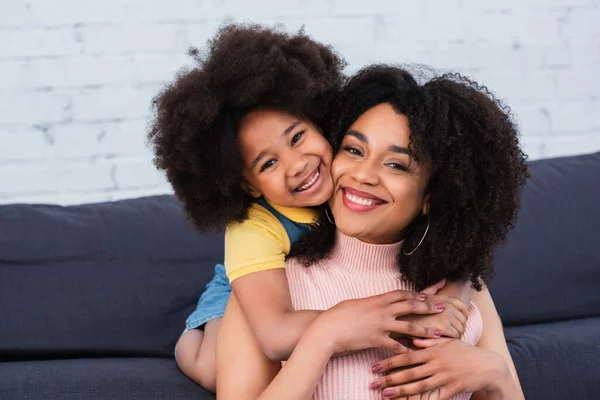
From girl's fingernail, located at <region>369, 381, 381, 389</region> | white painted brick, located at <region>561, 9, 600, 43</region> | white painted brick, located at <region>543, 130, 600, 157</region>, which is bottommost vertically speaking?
girl's fingernail, located at <region>369, 381, 381, 389</region>

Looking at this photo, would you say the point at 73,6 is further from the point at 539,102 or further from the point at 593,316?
the point at 593,316

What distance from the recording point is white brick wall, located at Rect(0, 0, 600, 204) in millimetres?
2854

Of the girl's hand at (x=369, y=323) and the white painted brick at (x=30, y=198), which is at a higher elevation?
the girl's hand at (x=369, y=323)

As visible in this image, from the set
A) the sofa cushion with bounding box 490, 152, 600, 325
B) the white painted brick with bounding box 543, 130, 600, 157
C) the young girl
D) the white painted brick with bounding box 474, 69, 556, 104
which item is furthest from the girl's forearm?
the white painted brick with bounding box 543, 130, 600, 157

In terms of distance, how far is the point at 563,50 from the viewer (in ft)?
10.7

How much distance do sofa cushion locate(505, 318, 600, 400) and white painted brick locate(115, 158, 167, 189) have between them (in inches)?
55.1

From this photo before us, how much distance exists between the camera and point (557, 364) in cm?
218

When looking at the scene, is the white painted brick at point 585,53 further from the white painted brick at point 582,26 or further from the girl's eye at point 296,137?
the girl's eye at point 296,137

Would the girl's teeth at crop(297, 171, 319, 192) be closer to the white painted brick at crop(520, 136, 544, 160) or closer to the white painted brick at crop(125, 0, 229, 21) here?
the white painted brick at crop(125, 0, 229, 21)

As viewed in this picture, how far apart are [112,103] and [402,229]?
158 centimetres

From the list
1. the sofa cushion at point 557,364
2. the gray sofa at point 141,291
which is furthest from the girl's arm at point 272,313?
the sofa cushion at point 557,364

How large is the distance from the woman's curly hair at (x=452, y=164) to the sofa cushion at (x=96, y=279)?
0.70 meters

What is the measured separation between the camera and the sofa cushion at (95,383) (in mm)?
1833

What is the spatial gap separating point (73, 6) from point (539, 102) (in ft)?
5.97
